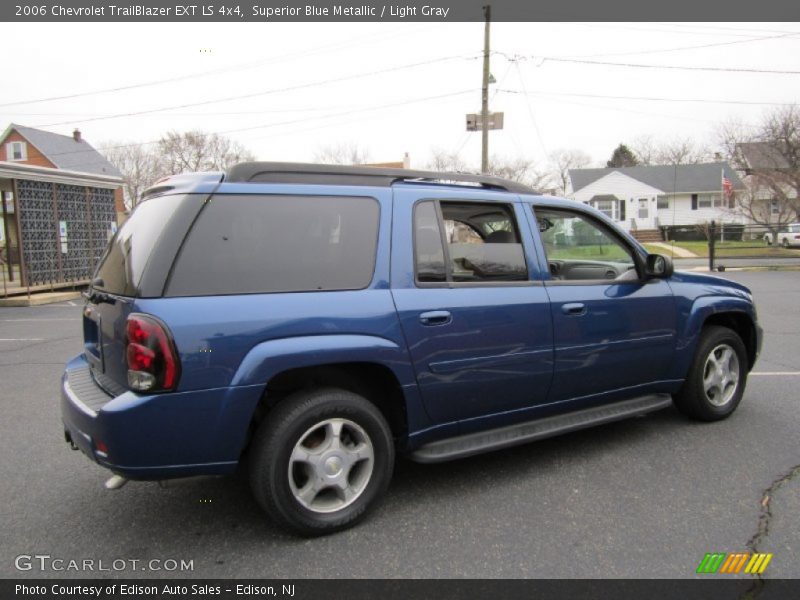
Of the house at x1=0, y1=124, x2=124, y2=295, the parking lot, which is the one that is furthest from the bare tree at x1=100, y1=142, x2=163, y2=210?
the parking lot

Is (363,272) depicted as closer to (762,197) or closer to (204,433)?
(204,433)

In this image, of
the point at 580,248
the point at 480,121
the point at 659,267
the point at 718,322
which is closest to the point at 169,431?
the point at 580,248

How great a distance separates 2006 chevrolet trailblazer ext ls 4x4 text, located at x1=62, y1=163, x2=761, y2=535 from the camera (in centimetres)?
263

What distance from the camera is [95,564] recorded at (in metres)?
2.71

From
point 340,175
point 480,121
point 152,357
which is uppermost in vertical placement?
point 480,121

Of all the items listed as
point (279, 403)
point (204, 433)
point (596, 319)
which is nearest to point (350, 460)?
point (279, 403)

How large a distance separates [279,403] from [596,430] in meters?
2.68

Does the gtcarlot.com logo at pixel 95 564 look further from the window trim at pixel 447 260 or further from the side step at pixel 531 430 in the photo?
the window trim at pixel 447 260

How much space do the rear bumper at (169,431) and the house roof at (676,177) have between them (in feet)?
149

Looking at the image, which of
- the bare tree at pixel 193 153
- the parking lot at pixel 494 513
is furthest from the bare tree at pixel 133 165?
the parking lot at pixel 494 513

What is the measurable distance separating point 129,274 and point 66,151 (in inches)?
1791

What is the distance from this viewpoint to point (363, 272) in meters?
3.07

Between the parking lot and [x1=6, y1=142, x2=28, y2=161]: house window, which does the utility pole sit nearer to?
the parking lot

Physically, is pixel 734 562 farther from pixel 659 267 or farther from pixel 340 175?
pixel 340 175
